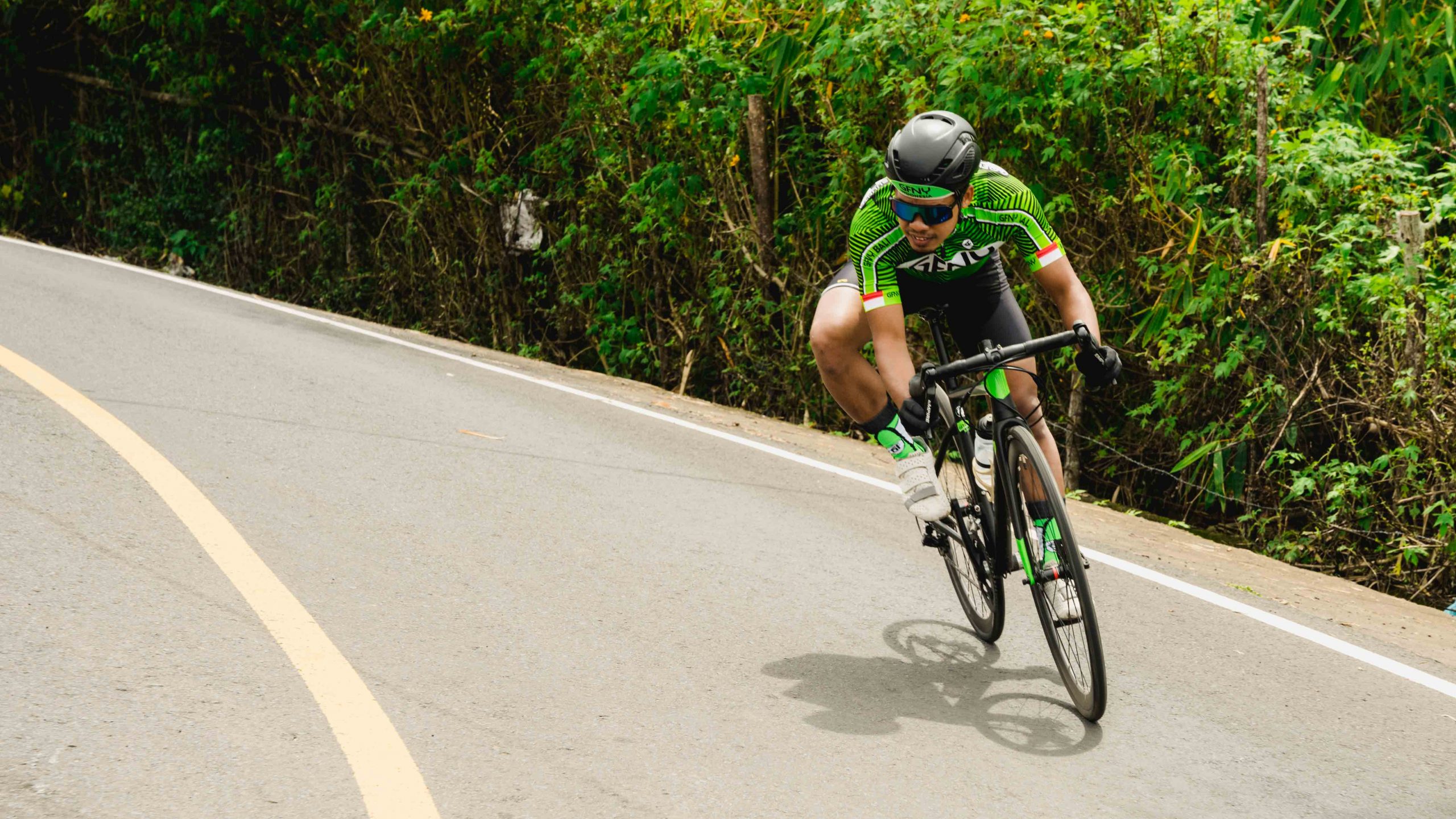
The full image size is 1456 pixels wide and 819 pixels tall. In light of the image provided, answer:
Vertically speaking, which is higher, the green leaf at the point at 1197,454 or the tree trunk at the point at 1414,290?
the tree trunk at the point at 1414,290

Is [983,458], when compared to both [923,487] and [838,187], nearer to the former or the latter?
[923,487]

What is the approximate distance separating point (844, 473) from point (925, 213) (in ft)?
13.0

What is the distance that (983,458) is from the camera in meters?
4.67

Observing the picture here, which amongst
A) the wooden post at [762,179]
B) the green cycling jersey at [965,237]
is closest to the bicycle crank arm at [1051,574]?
the green cycling jersey at [965,237]

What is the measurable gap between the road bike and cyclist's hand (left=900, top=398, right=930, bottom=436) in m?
0.05

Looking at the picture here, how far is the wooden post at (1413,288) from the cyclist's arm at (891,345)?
3834mm

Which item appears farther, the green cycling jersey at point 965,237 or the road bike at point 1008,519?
the green cycling jersey at point 965,237

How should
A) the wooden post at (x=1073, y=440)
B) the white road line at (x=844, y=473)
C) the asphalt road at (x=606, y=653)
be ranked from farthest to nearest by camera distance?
the wooden post at (x=1073, y=440), the white road line at (x=844, y=473), the asphalt road at (x=606, y=653)

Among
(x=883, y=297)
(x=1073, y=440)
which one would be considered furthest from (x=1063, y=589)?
(x=1073, y=440)

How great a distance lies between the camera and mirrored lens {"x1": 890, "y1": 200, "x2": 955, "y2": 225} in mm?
4281

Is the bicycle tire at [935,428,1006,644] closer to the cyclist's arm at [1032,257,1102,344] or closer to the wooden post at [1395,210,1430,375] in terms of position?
the cyclist's arm at [1032,257,1102,344]

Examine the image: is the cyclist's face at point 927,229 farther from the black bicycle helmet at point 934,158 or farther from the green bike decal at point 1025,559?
the green bike decal at point 1025,559

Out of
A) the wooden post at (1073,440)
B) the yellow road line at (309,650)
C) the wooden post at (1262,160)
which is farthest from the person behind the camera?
the wooden post at (1073,440)

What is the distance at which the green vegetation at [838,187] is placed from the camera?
7301mm
